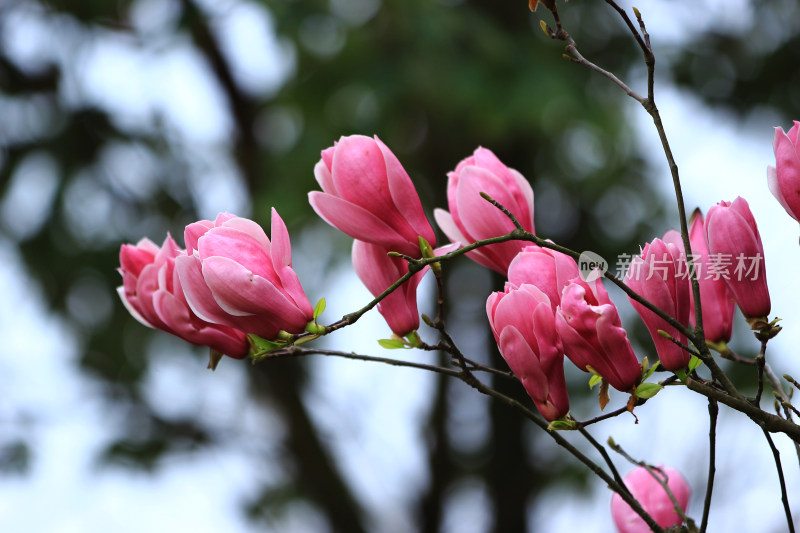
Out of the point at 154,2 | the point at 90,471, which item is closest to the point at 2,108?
the point at 154,2

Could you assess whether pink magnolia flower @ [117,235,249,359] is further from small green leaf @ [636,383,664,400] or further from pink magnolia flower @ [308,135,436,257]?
small green leaf @ [636,383,664,400]

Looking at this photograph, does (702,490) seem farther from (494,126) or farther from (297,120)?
(297,120)

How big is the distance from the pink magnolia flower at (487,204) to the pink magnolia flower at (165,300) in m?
0.15

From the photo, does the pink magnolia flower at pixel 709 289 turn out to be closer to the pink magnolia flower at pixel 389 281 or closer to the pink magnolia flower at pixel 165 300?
the pink magnolia flower at pixel 389 281

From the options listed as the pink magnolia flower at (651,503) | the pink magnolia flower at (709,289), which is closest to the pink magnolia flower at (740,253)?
the pink magnolia flower at (709,289)

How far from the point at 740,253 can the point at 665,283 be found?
0.16 ft

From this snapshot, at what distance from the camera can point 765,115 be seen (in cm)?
231

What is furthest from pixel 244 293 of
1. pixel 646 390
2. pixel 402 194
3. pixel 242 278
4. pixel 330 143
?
pixel 330 143

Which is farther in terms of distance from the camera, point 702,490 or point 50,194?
point 50,194

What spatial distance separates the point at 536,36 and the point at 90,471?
74.8 inches

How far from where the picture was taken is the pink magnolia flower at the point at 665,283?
1.29ft

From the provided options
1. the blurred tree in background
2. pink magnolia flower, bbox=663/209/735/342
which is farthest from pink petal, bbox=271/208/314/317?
the blurred tree in background

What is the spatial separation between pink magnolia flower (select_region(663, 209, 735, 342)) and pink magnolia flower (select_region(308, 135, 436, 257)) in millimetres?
154

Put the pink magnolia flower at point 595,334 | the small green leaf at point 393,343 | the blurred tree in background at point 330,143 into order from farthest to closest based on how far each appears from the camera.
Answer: the blurred tree in background at point 330,143, the small green leaf at point 393,343, the pink magnolia flower at point 595,334
